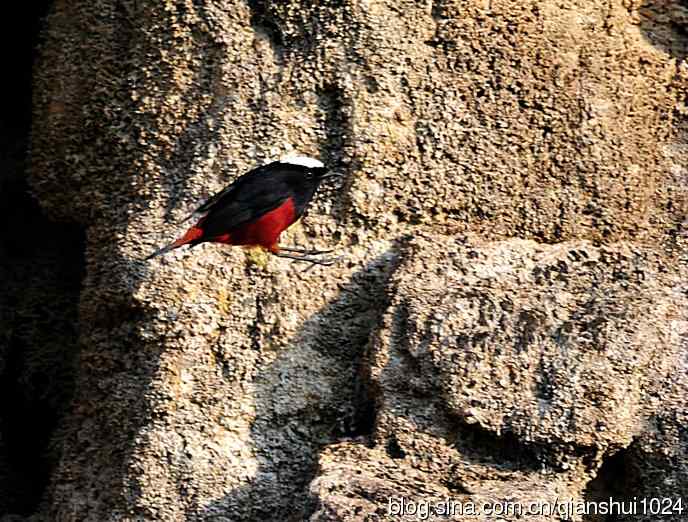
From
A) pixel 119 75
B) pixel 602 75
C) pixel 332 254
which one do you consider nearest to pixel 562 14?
pixel 602 75

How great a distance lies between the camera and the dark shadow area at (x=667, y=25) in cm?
526

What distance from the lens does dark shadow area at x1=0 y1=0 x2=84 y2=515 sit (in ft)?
17.9

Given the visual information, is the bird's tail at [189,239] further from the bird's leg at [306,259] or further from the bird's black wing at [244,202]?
the bird's leg at [306,259]

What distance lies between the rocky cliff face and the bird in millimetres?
63

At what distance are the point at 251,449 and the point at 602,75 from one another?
1594 millimetres

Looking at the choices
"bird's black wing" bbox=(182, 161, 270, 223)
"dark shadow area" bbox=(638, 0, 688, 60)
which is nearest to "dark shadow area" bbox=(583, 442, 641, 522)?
"bird's black wing" bbox=(182, 161, 270, 223)

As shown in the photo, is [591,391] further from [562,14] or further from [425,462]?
[562,14]

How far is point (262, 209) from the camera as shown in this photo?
4809 mm

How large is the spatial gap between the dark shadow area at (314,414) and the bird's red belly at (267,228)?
258mm

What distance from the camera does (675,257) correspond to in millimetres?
4730

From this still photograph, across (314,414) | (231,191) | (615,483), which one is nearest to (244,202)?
(231,191)

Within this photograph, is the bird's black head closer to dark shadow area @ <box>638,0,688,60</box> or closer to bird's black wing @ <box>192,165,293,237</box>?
bird's black wing @ <box>192,165,293,237</box>

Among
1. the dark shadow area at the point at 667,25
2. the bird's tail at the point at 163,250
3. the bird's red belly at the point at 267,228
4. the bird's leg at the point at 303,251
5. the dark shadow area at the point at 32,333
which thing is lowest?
the dark shadow area at the point at 32,333

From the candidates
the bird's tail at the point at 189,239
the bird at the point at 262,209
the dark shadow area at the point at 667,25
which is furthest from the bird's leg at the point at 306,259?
the dark shadow area at the point at 667,25
